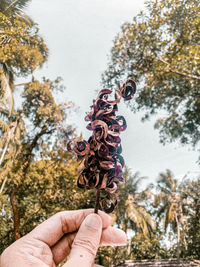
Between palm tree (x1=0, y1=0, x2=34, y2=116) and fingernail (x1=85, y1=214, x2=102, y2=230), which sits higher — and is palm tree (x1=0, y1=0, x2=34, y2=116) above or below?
above

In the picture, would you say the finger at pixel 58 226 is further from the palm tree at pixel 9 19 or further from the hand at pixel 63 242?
the palm tree at pixel 9 19

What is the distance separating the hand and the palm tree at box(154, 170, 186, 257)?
22.0 metres

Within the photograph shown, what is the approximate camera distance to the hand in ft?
4.65

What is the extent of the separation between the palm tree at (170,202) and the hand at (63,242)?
72.1ft

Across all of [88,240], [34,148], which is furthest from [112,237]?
[34,148]

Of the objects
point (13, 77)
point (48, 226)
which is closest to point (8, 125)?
point (13, 77)

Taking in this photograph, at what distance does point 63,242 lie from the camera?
1806 mm

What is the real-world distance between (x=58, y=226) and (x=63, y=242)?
0.19 m

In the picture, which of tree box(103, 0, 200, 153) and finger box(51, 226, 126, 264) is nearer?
finger box(51, 226, 126, 264)

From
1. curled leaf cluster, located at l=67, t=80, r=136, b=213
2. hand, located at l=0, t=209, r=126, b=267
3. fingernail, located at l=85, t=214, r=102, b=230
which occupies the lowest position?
hand, located at l=0, t=209, r=126, b=267

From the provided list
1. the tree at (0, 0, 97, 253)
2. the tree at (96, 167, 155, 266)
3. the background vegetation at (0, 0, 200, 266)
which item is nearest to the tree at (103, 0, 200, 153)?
the background vegetation at (0, 0, 200, 266)

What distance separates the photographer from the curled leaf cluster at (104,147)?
4.23ft

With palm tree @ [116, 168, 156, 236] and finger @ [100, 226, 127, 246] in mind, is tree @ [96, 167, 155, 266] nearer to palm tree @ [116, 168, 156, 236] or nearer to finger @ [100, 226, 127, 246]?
palm tree @ [116, 168, 156, 236]

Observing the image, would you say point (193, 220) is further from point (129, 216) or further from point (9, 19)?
point (9, 19)
